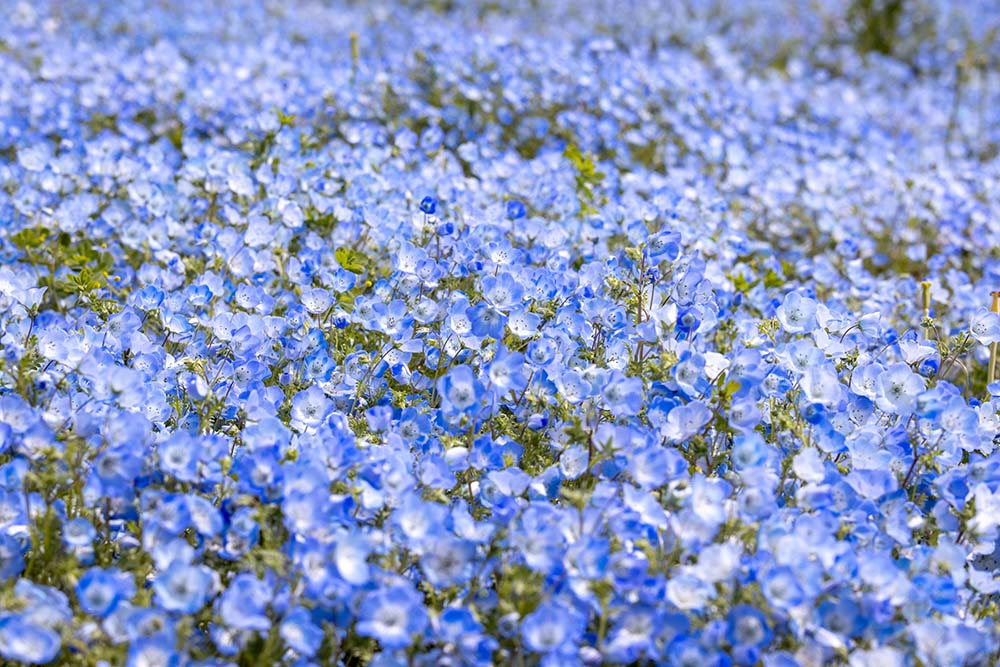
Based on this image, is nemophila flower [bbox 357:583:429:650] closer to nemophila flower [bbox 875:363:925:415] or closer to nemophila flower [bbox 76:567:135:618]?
nemophila flower [bbox 76:567:135:618]

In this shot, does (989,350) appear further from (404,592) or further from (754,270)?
(404,592)

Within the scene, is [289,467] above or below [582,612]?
above

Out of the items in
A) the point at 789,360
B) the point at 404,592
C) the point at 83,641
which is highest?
the point at 789,360

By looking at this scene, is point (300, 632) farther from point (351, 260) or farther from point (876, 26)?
point (876, 26)

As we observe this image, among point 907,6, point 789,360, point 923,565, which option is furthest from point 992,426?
point 907,6

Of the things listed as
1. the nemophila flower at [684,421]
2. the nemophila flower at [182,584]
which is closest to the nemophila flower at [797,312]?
the nemophila flower at [684,421]

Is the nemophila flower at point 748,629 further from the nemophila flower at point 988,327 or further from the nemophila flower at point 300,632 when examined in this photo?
the nemophila flower at point 988,327

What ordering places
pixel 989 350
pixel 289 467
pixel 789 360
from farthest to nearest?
pixel 989 350, pixel 789 360, pixel 289 467

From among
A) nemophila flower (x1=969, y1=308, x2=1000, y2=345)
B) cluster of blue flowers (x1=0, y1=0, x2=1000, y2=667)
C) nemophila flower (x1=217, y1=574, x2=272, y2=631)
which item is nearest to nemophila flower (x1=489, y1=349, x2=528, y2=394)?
cluster of blue flowers (x1=0, y1=0, x2=1000, y2=667)
